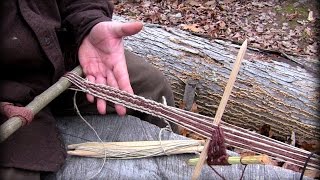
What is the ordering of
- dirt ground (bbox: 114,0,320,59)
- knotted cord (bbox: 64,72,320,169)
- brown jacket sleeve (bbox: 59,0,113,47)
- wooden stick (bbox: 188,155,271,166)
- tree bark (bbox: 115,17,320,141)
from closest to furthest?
wooden stick (bbox: 188,155,271,166) < knotted cord (bbox: 64,72,320,169) < brown jacket sleeve (bbox: 59,0,113,47) < tree bark (bbox: 115,17,320,141) < dirt ground (bbox: 114,0,320,59)

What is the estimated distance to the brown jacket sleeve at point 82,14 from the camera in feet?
5.94

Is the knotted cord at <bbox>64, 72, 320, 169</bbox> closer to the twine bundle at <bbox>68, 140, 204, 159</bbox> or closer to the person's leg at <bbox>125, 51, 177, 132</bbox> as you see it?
the twine bundle at <bbox>68, 140, 204, 159</bbox>

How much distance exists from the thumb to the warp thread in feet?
1.42

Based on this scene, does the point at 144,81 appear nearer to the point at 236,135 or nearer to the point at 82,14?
the point at 82,14

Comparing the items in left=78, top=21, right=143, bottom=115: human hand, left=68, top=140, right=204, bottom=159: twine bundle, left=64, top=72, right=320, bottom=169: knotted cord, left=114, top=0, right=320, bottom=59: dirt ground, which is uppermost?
left=64, top=72, right=320, bottom=169: knotted cord

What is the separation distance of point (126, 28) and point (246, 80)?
4.47 ft

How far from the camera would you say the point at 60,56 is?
1702mm

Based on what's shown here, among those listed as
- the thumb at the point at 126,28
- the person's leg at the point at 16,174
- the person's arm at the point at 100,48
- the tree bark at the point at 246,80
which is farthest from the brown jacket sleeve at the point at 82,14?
the tree bark at the point at 246,80

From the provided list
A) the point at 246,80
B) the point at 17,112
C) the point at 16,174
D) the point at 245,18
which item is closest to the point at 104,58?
the point at 17,112

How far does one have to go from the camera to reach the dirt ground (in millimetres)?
4539

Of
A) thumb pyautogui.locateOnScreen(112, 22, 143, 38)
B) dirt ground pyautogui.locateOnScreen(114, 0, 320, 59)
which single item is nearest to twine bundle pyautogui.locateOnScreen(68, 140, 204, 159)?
thumb pyautogui.locateOnScreen(112, 22, 143, 38)

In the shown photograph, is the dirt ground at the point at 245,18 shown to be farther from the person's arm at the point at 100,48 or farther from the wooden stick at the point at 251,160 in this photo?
the wooden stick at the point at 251,160

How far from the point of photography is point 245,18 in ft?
16.9

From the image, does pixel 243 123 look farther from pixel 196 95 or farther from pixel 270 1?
pixel 270 1
